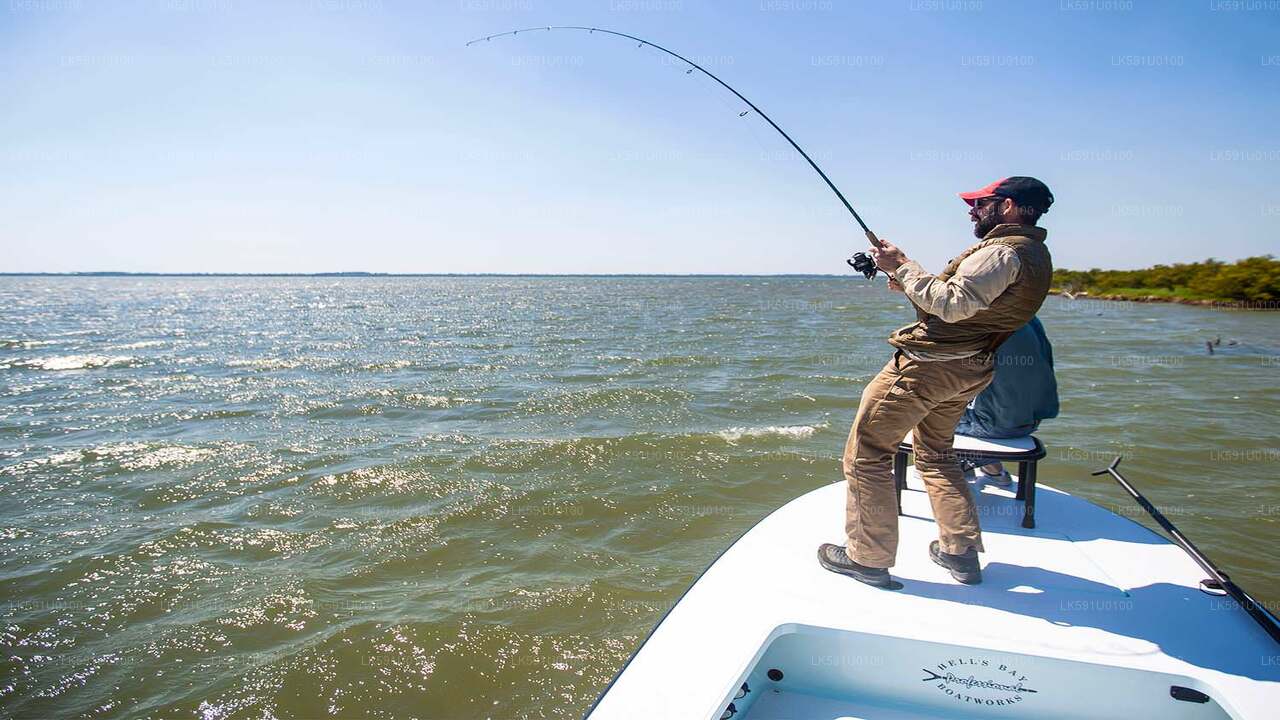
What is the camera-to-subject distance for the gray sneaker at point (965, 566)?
3037 mm

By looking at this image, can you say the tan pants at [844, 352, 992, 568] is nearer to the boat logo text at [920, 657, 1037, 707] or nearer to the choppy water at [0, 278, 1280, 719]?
the boat logo text at [920, 657, 1037, 707]

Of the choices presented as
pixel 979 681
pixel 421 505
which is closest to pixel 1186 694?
pixel 979 681

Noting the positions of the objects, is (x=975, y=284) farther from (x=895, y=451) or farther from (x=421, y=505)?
(x=421, y=505)

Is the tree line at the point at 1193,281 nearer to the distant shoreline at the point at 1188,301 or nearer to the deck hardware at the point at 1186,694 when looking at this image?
the distant shoreline at the point at 1188,301

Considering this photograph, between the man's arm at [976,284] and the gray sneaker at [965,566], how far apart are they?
3.85ft

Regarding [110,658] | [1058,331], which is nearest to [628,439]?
[110,658]

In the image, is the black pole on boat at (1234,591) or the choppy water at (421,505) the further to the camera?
A: the choppy water at (421,505)

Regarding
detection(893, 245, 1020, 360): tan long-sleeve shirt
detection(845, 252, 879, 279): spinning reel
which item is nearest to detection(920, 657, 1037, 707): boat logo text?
detection(893, 245, 1020, 360): tan long-sleeve shirt

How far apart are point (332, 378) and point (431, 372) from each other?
7.06ft

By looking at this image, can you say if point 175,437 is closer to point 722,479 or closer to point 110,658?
point 110,658

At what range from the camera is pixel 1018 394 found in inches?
158

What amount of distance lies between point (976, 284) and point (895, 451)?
86 centimetres

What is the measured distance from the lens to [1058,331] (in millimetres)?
26750

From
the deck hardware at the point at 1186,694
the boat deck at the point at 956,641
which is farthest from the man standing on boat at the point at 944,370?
the deck hardware at the point at 1186,694
